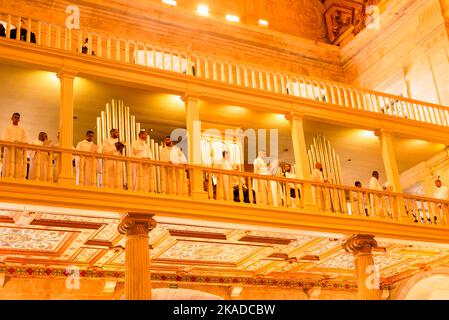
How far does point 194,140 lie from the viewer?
43.4 feet

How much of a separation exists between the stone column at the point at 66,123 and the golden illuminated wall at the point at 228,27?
7008mm

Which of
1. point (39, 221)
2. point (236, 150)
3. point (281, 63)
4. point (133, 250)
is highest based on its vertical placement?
point (281, 63)

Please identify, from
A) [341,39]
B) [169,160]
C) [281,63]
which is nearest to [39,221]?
[169,160]

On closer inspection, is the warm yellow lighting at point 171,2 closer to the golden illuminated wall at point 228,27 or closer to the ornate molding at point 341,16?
the golden illuminated wall at point 228,27

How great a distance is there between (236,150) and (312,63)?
7939 mm

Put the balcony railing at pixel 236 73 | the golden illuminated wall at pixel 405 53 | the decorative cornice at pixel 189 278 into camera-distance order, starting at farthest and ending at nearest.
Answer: the golden illuminated wall at pixel 405 53
the decorative cornice at pixel 189 278
the balcony railing at pixel 236 73

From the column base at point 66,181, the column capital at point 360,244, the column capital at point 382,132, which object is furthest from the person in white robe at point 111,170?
the column capital at point 382,132

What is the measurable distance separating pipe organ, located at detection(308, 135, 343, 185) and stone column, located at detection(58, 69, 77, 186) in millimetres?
6432

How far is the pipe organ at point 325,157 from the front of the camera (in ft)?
54.0

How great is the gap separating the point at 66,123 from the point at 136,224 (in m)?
2.25

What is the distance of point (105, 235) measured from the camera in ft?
43.2

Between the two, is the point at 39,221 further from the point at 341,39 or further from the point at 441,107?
the point at 341,39

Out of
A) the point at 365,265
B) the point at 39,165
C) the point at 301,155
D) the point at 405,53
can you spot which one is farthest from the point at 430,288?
the point at 39,165

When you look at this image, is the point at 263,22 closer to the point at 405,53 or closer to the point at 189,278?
the point at 405,53
